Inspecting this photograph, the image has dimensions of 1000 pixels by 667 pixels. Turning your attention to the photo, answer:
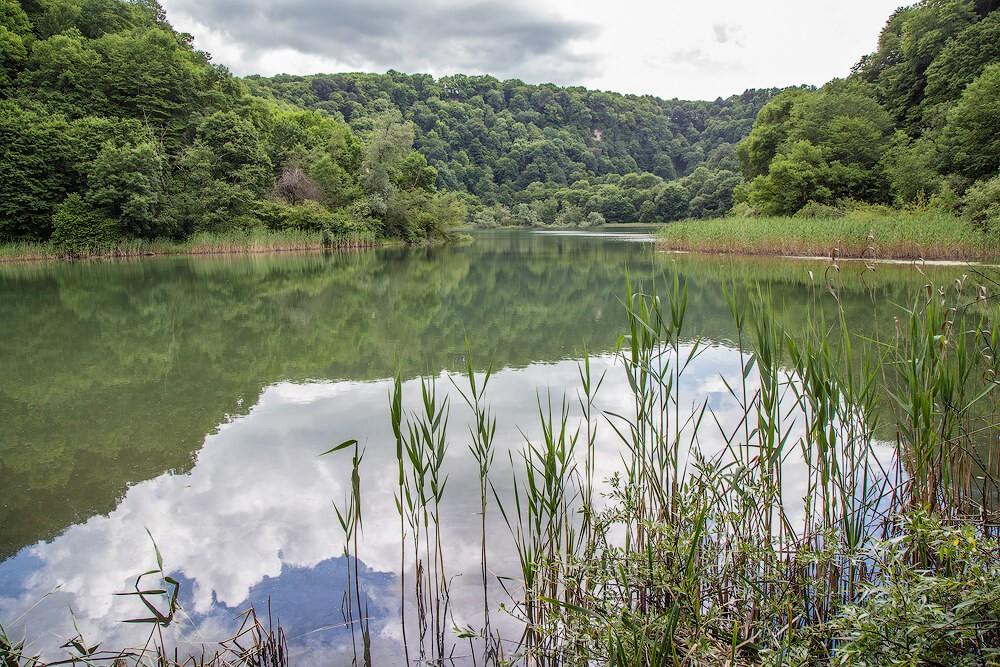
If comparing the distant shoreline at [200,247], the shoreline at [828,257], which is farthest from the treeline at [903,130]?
the distant shoreline at [200,247]

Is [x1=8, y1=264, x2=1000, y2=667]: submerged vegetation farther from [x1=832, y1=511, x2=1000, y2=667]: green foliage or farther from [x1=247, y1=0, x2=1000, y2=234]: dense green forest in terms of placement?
[x1=247, y1=0, x2=1000, y2=234]: dense green forest

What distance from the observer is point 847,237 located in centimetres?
1853

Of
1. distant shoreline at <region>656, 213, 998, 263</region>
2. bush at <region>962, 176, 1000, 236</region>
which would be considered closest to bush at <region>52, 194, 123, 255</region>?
distant shoreline at <region>656, 213, 998, 263</region>

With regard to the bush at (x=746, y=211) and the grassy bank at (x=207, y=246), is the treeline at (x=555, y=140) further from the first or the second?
the grassy bank at (x=207, y=246)

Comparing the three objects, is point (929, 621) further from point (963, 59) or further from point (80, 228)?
point (963, 59)

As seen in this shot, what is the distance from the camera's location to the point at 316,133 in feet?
137

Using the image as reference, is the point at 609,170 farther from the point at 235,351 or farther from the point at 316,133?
the point at 235,351

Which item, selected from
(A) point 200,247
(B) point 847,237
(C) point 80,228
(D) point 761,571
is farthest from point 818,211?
(C) point 80,228

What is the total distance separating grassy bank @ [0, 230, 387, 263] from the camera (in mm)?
25828

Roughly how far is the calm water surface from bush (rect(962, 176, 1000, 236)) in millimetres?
2437

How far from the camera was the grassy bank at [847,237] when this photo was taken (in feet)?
54.1

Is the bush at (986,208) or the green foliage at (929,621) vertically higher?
the bush at (986,208)

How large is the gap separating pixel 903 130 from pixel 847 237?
15.1 metres

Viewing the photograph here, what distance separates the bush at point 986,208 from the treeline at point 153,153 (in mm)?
25643
